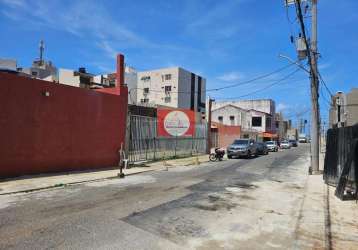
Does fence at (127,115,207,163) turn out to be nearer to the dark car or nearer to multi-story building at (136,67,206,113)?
the dark car

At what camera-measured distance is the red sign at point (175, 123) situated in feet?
85.7

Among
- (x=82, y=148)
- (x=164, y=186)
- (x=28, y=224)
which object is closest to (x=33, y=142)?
(x=82, y=148)

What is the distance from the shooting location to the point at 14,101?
1352 centimetres

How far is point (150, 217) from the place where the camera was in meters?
8.06

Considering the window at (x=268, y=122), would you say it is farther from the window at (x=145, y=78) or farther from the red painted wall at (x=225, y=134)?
the red painted wall at (x=225, y=134)

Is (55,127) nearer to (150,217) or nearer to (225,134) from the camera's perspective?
(150,217)

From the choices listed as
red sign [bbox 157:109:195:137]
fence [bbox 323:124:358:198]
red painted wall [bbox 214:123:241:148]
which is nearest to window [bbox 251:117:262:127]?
red painted wall [bbox 214:123:241:148]

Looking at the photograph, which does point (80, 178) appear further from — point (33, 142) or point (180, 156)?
point (180, 156)

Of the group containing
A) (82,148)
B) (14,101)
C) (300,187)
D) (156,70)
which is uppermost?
(156,70)

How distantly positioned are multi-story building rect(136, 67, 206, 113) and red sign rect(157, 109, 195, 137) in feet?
172

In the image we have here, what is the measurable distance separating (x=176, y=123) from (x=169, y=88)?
58.3 metres

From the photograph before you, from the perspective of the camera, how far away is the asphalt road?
632 cm

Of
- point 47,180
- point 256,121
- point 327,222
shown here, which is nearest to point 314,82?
point 327,222

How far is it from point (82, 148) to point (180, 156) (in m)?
13.4
